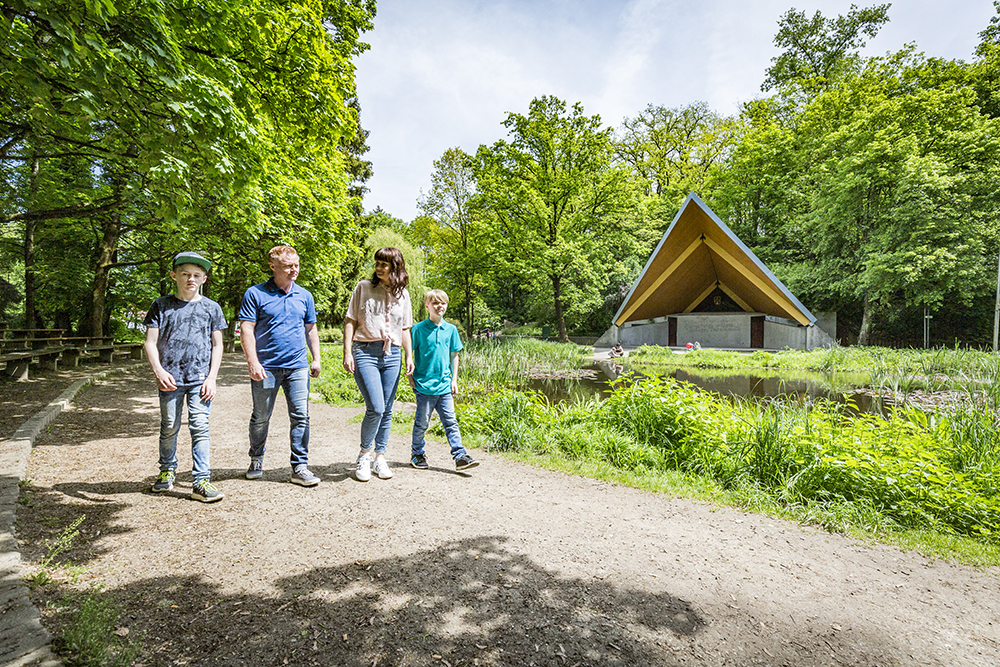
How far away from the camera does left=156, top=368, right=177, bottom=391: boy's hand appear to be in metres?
2.93

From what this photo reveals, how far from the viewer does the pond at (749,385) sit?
9.44 m

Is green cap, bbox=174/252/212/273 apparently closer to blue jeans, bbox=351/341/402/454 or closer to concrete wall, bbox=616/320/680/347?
blue jeans, bbox=351/341/402/454

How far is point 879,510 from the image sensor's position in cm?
334

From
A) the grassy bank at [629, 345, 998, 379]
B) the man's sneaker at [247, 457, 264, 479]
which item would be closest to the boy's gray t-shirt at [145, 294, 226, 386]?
the man's sneaker at [247, 457, 264, 479]

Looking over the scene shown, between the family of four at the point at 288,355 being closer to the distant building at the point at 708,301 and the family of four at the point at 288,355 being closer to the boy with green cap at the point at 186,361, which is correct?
the boy with green cap at the point at 186,361

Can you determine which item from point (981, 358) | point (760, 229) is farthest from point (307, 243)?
point (760, 229)

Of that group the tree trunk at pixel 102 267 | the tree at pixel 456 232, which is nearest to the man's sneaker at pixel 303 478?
the tree trunk at pixel 102 267

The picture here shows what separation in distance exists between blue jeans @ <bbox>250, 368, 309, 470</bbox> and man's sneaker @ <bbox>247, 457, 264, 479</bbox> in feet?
0.17

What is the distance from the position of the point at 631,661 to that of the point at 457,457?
246cm

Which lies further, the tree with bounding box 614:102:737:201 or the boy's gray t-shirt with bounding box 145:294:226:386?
the tree with bounding box 614:102:737:201

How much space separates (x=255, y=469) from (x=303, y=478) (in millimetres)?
465

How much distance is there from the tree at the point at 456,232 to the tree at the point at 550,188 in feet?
3.46

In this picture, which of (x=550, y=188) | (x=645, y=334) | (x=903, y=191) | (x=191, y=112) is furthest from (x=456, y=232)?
(x=191, y=112)

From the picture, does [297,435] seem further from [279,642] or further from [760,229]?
[760,229]
